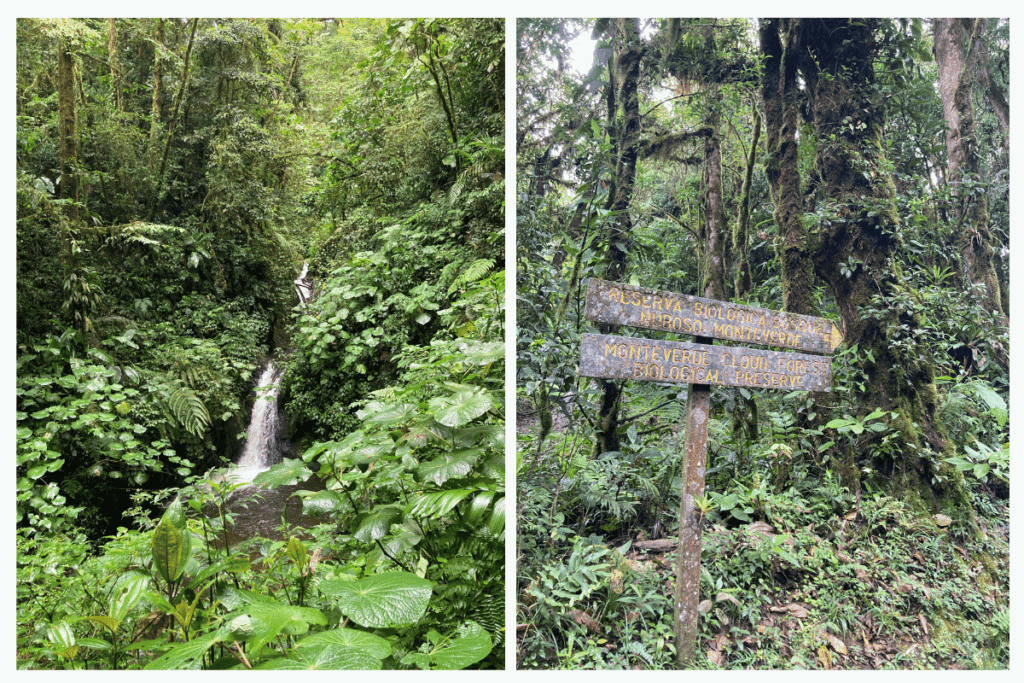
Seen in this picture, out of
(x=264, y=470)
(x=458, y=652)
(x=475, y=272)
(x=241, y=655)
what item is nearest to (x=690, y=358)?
(x=475, y=272)

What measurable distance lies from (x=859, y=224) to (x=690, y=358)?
1.21 m

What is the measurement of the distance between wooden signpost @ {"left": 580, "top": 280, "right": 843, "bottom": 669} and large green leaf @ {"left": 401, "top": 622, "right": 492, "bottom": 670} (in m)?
0.67

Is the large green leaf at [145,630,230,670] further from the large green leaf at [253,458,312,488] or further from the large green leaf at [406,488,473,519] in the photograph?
the large green leaf at [406,488,473,519]

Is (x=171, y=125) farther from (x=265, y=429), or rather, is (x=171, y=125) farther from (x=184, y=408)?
(x=265, y=429)

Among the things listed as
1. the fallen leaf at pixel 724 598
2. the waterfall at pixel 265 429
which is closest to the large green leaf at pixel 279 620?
the waterfall at pixel 265 429

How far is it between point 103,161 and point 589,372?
2.38 m

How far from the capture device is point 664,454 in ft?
5.77

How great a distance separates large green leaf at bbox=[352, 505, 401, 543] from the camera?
1.38 m

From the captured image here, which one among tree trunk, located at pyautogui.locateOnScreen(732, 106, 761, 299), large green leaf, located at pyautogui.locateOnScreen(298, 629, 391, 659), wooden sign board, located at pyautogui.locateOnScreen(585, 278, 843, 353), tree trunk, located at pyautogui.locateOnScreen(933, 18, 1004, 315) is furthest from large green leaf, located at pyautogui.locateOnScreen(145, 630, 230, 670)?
tree trunk, located at pyautogui.locateOnScreen(933, 18, 1004, 315)

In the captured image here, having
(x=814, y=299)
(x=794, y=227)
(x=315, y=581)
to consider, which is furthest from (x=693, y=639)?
(x=794, y=227)

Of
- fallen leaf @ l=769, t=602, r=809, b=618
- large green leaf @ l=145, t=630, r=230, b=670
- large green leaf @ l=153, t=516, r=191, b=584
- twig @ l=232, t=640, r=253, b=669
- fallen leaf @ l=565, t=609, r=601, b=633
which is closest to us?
large green leaf @ l=145, t=630, r=230, b=670

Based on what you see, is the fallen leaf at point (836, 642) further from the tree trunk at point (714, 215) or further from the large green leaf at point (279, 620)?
the large green leaf at point (279, 620)
